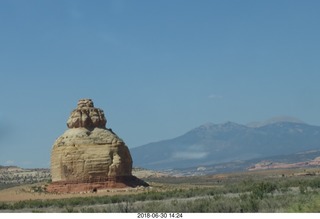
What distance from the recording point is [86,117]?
167 feet

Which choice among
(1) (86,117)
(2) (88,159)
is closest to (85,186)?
(2) (88,159)

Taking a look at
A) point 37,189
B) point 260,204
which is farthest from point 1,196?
point 260,204

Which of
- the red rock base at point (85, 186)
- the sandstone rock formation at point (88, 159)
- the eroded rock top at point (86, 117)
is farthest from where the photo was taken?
the eroded rock top at point (86, 117)

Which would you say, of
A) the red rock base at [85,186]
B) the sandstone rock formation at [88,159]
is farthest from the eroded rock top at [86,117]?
the red rock base at [85,186]

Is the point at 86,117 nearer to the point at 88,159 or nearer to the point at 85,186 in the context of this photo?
the point at 88,159

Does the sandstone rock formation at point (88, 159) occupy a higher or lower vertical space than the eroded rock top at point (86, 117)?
lower

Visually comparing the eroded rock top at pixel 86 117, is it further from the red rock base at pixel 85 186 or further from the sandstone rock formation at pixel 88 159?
the red rock base at pixel 85 186

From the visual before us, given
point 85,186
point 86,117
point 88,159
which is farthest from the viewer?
point 86,117

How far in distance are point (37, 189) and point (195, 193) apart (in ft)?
57.4

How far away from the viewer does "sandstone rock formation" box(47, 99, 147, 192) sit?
157 feet

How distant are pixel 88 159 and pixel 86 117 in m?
4.30

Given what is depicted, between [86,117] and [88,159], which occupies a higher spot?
[86,117]

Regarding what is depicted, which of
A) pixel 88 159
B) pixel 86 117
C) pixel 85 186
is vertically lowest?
pixel 85 186

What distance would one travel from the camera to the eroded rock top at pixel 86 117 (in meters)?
50.8
